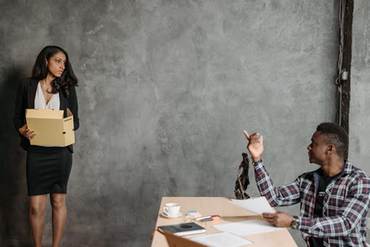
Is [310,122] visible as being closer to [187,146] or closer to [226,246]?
[187,146]

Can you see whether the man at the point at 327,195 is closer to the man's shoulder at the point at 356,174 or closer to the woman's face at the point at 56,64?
the man's shoulder at the point at 356,174

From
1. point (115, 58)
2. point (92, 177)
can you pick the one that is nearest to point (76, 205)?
point (92, 177)

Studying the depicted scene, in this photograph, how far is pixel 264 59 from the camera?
13.8ft

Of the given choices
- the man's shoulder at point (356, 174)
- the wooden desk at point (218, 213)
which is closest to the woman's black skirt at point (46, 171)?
the wooden desk at point (218, 213)

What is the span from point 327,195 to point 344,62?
1.93m

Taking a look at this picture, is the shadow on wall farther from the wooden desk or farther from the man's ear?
the man's ear

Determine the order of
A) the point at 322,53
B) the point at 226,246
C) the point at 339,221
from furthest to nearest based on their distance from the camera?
the point at 322,53
the point at 339,221
the point at 226,246

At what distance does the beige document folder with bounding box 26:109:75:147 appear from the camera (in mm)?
3555

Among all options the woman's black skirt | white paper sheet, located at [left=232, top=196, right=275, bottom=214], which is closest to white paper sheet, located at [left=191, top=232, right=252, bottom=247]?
white paper sheet, located at [left=232, top=196, right=275, bottom=214]

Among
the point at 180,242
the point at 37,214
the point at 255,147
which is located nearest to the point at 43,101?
the point at 37,214

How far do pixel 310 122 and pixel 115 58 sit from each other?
1963mm

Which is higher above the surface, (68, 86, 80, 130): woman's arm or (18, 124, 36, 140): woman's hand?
(68, 86, 80, 130): woman's arm

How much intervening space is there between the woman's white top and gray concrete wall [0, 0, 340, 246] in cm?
50

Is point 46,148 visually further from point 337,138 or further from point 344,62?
point 344,62
